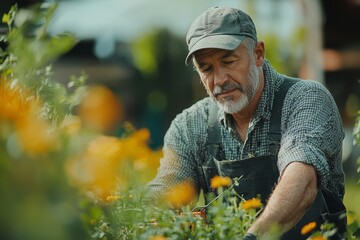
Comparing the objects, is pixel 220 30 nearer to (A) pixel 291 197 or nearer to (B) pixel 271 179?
(B) pixel 271 179

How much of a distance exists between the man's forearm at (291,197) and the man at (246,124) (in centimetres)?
9

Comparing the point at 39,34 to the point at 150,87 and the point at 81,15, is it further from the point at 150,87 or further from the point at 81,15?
the point at 150,87

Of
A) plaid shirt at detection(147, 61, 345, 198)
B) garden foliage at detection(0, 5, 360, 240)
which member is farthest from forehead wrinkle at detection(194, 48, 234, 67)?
garden foliage at detection(0, 5, 360, 240)

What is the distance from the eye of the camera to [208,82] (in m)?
3.25

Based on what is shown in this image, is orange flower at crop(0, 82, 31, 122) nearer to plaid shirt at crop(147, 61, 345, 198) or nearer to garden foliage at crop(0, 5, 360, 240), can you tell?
garden foliage at crop(0, 5, 360, 240)

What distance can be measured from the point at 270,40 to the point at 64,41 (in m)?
8.94

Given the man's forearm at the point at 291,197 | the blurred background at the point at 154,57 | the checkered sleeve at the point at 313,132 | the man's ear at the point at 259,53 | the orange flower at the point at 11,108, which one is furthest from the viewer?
the blurred background at the point at 154,57

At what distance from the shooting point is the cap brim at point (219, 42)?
314cm

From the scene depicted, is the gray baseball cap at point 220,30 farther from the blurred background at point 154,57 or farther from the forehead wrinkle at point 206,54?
the blurred background at point 154,57

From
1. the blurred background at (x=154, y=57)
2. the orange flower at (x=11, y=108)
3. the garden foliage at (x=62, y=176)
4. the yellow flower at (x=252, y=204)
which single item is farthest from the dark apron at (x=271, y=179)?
the blurred background at (x=154, y=57)

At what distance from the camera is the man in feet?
10.1

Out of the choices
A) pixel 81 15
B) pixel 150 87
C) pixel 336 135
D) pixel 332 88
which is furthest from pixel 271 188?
pixel 150 87

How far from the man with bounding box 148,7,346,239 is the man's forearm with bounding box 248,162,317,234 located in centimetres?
9

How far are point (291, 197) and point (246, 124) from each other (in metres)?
0.80
